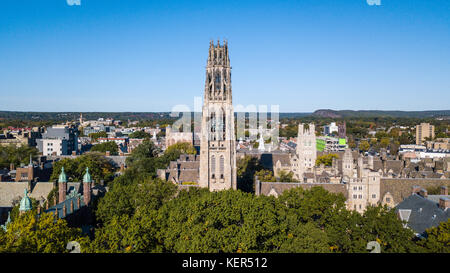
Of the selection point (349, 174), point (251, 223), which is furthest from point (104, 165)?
point (251, 223)

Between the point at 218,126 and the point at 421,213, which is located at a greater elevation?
the point at 218,126

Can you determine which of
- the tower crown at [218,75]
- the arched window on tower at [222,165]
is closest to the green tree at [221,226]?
the arched window on tower at [222,165]

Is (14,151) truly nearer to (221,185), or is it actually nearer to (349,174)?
(221,185)

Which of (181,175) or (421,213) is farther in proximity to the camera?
(181,175)

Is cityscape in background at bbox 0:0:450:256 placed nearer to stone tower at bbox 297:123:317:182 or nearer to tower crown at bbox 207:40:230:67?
tower crown at bbox 207:40:230:67

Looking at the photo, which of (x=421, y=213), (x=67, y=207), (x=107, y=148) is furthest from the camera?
(x=107, y=148)

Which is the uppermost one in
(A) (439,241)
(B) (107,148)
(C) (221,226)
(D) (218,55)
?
(D) (218,55)

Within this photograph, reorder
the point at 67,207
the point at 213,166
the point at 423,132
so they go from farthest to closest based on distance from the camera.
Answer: the point at 423,132 → the point at 213,166 → the point at 67,207

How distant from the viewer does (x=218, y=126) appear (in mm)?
49594

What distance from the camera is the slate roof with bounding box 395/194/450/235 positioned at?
116 ft

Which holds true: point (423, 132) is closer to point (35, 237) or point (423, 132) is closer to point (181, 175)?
point (181, 175)

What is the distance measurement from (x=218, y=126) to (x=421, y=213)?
81.3ft

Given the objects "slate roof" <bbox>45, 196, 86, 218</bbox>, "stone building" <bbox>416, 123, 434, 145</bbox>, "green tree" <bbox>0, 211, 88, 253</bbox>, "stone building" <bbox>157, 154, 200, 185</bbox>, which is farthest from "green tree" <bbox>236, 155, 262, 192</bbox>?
"stone building" <bbox>416, 123, 434, 145</bbox>

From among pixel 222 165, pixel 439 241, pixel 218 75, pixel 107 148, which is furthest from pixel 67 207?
pixel 107 148
